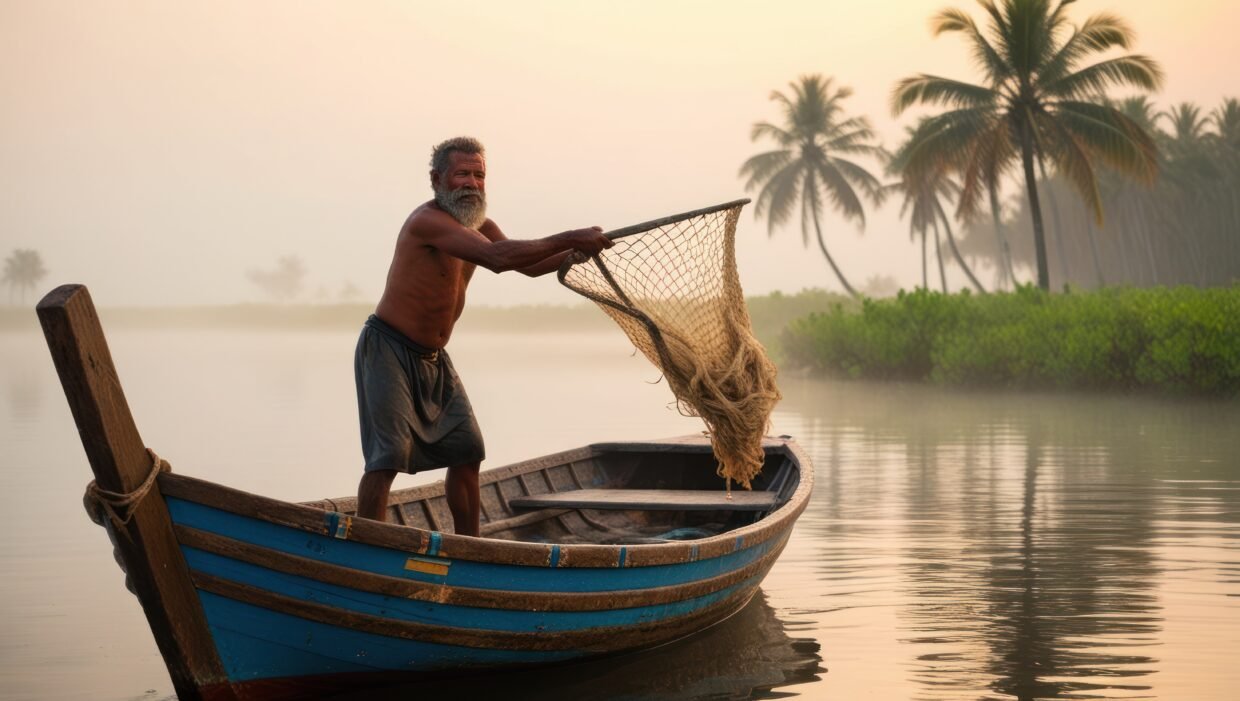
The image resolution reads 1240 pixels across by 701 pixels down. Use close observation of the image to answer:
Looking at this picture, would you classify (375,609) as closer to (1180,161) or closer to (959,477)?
(959,477)

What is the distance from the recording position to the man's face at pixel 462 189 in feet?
17.9

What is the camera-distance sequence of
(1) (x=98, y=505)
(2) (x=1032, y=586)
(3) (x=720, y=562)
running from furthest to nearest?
(2) (x=1032, y=586) < (3) (x=720, y=562) < (1) (x=98, y=505)

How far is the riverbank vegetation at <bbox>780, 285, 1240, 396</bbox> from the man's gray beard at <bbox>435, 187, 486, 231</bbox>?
16633 millimetres

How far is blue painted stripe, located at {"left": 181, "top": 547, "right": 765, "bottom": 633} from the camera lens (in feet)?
14.6

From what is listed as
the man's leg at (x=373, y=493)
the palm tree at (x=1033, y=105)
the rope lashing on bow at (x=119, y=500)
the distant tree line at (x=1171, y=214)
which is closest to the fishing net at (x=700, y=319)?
the man's leg at (x=373, y=493)

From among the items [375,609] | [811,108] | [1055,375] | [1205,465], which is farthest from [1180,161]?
[375,609]

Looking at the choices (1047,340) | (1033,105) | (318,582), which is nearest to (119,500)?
(318,582)

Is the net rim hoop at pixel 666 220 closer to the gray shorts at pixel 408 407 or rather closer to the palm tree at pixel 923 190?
the gray shorts at pixel 408 407

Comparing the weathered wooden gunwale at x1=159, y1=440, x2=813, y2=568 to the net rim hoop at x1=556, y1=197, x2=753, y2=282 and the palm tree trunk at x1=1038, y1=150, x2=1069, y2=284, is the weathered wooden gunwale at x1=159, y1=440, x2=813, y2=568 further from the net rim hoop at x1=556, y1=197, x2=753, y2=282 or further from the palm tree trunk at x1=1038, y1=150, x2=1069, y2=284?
the palm tree trunk at x1=1038, y1=150, x2=1069, y2=284

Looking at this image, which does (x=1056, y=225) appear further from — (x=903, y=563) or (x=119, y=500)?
(x=119, y=500)

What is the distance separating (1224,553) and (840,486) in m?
4.00

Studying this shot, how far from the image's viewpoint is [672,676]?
5.75 metres

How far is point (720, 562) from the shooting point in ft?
19.7

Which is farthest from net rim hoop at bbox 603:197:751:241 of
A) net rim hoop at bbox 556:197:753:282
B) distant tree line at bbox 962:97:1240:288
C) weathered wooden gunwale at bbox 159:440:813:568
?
distant tree line at bbox 962:97:1240:288
